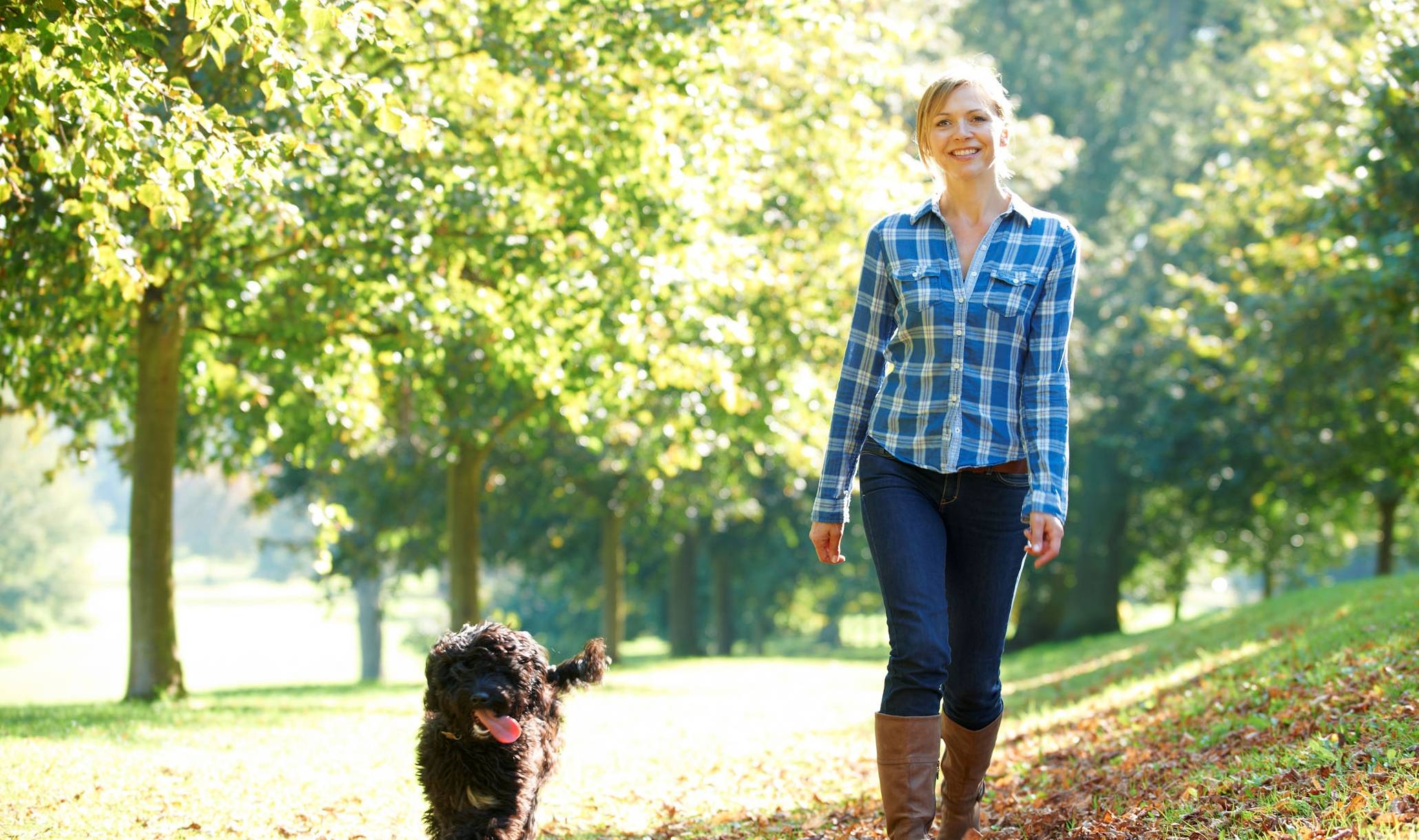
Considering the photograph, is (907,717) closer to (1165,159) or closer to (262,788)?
(262,788)

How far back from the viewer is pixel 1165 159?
26609 millimetres

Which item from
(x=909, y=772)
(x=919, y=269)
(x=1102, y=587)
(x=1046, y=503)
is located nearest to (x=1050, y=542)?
(x=1046, y=503)

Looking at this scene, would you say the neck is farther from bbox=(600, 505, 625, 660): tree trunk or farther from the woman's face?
bbox=(600, 505, 625, 660): tree trunk

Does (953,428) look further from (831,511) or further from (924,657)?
(924,657)

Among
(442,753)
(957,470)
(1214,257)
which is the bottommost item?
(442,753)

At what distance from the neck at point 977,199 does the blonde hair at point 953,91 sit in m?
0.08

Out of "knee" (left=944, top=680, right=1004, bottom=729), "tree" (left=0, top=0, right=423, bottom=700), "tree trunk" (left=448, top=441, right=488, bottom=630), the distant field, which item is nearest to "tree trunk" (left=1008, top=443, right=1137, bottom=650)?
"tree trunk" (left=448, top=441, right=488, bottom=630)

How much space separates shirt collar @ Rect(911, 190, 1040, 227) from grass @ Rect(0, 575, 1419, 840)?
7.20 feet

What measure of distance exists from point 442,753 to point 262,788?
9.44ft

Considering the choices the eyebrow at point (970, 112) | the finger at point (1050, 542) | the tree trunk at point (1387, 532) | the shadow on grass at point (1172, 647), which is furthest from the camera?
the tree trunk at point (1387, 532)

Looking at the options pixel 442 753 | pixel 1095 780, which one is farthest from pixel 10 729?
pixel 1095 780

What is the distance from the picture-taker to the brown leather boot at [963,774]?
431cm

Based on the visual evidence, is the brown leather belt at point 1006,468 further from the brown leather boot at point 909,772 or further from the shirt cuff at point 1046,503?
the brown leather boot at point 909,772

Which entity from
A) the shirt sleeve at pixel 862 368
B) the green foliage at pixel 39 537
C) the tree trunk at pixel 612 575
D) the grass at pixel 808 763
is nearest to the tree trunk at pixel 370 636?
the green foliage at pixel 39 537
